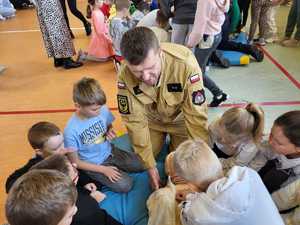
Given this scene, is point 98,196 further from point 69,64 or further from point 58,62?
point 58,62

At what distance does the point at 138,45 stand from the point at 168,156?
67cm

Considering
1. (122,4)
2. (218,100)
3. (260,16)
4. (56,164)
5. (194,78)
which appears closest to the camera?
(56,164)

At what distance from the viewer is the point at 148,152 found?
2180 millimetres

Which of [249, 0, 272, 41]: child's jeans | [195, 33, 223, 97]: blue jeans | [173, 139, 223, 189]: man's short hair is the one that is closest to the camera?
[173, 139, 223, 189]: man's short hair

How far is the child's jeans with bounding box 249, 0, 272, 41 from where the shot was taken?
4.47 meters

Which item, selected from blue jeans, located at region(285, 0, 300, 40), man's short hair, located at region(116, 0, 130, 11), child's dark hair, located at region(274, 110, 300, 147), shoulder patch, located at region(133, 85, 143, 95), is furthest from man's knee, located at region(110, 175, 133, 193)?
blue jeans, located at region(285, 0, 300, 40)

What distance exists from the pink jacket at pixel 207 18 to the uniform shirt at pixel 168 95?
39.1 inches

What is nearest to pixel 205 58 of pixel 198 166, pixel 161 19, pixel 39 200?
pixel 161 19

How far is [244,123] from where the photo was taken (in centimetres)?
193

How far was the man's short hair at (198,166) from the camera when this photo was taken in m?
1.49

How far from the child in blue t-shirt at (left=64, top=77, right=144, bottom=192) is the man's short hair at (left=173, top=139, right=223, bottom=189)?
748mm

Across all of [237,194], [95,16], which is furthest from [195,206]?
[95,16]

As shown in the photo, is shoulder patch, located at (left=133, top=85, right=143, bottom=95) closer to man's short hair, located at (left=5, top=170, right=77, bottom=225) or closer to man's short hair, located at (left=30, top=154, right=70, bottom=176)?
man's short hair, located at (left=30, top=154, right=70, bottom=176)

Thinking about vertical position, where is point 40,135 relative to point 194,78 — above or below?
below
